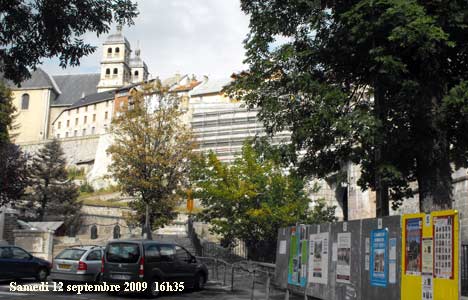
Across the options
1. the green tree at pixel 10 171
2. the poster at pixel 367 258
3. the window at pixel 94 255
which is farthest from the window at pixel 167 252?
the green tree at pixel 10 171

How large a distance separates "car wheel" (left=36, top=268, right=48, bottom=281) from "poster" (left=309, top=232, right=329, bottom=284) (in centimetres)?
1234

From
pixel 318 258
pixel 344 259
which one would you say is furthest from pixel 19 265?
pixel 344 259

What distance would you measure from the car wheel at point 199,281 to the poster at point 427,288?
1129 centimetres

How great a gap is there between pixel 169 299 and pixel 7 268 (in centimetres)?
680

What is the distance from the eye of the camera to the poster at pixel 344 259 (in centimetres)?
1082

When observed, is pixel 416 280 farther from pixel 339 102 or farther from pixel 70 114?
pixel 70 114

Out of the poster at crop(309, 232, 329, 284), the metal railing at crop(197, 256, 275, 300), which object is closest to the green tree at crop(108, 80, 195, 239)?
the metal railing at crop(197, 256, 275, 300)

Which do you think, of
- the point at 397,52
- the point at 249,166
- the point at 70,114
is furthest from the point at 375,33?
the point at 70,114

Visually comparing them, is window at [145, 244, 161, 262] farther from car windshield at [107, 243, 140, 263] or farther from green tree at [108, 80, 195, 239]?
green tree at [108, 80, 195, 239]

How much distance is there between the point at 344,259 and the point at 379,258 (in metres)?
1.41

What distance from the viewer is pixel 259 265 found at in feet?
73.4

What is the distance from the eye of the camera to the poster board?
306 inches

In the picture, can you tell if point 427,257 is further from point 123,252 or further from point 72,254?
point 72,254

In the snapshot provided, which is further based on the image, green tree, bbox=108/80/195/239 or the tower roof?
the tower roof
